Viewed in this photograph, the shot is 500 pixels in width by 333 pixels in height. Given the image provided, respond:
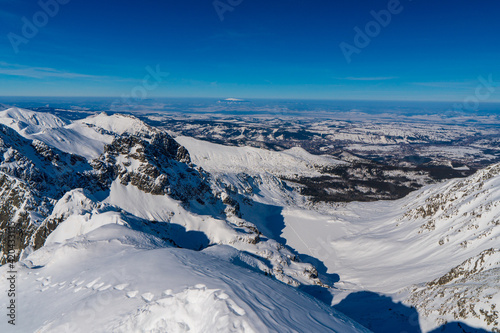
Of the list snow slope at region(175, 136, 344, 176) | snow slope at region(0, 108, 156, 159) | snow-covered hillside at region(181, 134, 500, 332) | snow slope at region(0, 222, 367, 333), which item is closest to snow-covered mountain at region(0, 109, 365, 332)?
snow slope at region(0, 222, 367, 333)

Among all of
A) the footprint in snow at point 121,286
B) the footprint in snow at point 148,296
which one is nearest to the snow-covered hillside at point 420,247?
the footprint in snow at point 148,296

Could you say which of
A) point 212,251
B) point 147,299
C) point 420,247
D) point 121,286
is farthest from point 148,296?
point 420,247

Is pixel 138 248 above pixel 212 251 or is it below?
above

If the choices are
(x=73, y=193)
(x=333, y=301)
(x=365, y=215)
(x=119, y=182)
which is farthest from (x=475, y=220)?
(x=119, y=182)

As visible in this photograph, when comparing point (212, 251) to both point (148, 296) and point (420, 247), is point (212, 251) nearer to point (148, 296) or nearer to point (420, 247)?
point (148, 296)

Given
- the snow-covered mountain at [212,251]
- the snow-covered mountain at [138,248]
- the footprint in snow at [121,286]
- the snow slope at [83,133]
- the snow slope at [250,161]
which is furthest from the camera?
the snow slope at [250,161]

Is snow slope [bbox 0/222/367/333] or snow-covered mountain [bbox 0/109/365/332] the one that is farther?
snow-covered mountain [bbox 0/109/365/332]

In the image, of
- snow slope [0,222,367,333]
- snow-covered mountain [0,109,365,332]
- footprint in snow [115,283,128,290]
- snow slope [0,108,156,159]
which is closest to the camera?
snow slope [0,222,367,333]

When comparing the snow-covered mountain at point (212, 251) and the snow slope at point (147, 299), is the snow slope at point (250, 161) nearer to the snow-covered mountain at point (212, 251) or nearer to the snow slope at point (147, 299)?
the snow-covered mountain at point (212, 251)

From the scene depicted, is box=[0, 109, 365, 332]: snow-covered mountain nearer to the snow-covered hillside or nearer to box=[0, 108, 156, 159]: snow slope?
box=[0, 108, 156, 159]: snow slope
